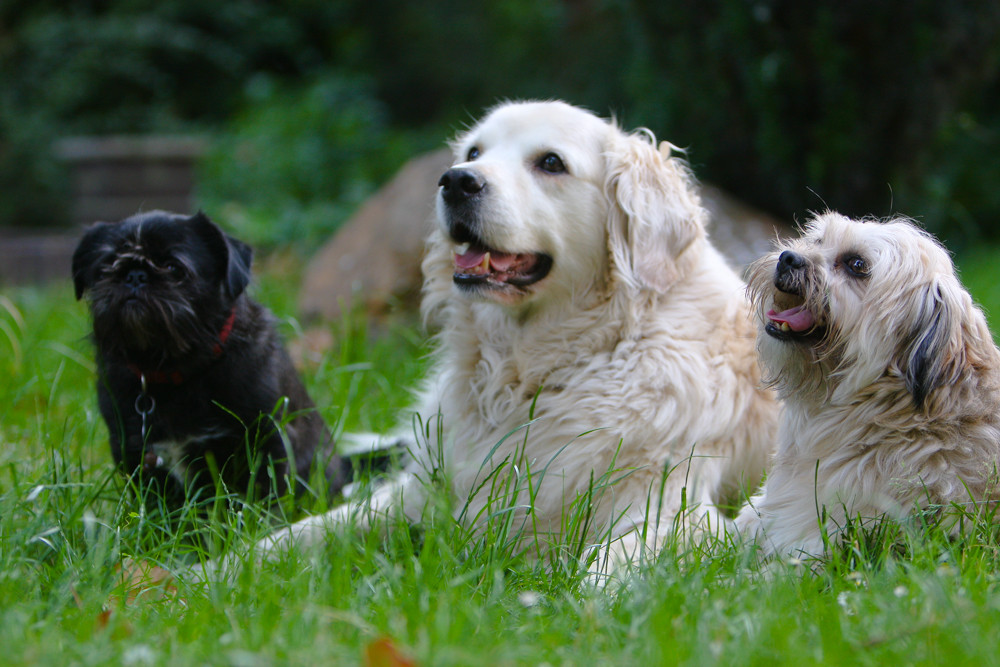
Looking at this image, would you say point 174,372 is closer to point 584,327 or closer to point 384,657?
point 584,327

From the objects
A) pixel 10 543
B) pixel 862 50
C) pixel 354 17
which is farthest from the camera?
pixel 354 17

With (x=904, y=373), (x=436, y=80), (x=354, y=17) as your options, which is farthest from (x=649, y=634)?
(x=354, y=17)

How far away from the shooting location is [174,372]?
2.87 m

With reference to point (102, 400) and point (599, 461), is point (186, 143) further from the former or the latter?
point (599, 461)

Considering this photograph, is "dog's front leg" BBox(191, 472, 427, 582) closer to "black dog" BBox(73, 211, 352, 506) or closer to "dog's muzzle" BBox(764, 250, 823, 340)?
"black dog" BBox(73, 211, 352, 506)

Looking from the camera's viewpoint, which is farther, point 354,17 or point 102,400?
point 354,17

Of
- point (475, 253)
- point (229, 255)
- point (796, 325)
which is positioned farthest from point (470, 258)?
point (796, 325)

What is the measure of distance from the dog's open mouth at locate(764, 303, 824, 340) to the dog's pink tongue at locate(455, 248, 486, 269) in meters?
1.01

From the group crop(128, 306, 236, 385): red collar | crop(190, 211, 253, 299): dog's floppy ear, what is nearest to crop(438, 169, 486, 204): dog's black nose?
crop(190, 211, 253, 299): dog's floppy ear

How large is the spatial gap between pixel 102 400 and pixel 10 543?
0.80 meters

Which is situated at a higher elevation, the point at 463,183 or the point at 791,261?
the point at 463,183

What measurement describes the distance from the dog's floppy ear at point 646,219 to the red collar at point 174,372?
129cm

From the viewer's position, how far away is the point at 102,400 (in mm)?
2965

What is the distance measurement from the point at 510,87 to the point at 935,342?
8.34 meters
